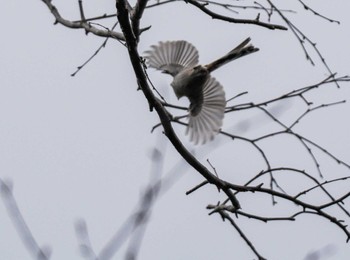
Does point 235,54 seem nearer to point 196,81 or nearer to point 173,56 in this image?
point 196,81

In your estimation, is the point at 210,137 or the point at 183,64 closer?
the point at 210,137

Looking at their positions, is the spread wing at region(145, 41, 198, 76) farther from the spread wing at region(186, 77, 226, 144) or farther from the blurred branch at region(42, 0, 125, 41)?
the blurred branch at region(42, 0, 125, 41)

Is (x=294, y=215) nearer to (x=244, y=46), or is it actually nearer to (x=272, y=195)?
(x=272, y=195)

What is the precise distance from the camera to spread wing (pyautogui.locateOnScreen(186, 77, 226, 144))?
11.3 feet

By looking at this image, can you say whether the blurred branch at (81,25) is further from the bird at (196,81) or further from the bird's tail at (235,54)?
the bird's tail at (235,54)

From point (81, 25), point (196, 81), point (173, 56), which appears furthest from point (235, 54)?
point (81, 25)

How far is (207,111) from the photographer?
3.55 metres

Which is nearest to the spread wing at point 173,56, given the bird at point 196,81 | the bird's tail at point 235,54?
the bird at point 196,81

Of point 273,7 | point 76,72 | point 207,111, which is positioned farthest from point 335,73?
point 76,72

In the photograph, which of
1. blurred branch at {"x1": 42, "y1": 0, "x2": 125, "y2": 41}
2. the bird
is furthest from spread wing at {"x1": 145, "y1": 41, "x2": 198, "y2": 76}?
blurred branch at {"x1": 42, "y1": 0, "x2": 125, "y2": 41}

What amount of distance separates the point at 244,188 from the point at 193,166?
0.26 meters

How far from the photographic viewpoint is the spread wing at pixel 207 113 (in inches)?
135

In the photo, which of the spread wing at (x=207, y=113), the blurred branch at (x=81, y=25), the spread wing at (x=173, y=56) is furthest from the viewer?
the spread wing at (x=173, y=56)

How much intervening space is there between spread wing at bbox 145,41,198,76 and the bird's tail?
0.63 feet
